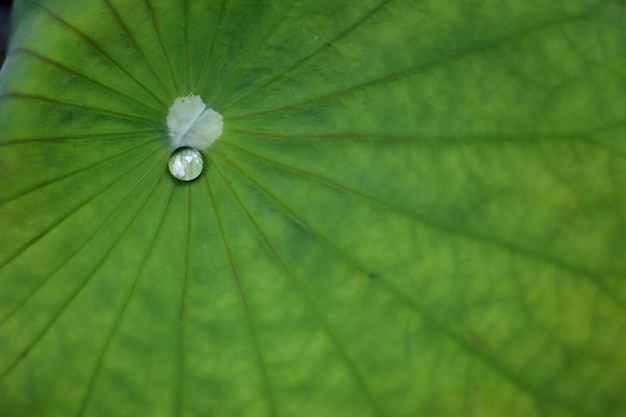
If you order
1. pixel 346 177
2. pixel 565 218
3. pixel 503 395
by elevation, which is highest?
pixel 565 218

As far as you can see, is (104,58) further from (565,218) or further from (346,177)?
(565,218)

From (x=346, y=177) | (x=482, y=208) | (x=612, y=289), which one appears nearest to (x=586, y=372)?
(x=612, y=289)

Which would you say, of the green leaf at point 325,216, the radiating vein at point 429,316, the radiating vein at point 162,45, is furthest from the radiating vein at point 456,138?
the radiating vein at point 162,45

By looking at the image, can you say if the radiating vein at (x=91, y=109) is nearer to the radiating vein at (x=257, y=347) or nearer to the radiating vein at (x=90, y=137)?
the radiating vein at (x=90, y=137)

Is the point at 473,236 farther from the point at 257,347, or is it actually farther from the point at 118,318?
the point at 118,318

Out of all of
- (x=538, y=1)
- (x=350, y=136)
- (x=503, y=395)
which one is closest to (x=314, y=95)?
(x=350, y=136)

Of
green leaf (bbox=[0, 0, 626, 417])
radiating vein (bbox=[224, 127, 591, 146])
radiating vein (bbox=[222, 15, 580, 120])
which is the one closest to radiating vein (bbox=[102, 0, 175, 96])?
green leaf (bbox=[0, 0, 626, 417])

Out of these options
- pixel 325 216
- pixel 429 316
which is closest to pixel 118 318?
pixel 325 216

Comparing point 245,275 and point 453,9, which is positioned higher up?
point 453,9
